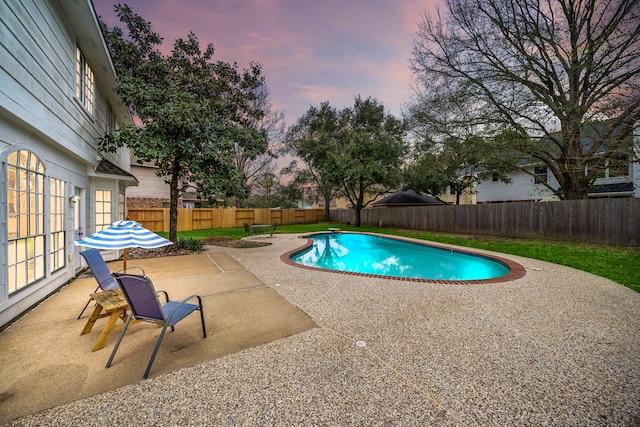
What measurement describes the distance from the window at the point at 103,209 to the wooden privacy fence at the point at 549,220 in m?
16.7

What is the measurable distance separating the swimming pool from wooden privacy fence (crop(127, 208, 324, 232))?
9574mm

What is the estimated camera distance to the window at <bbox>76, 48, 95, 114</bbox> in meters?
6.06

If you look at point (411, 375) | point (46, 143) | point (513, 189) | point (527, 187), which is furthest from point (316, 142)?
point (411, 375)

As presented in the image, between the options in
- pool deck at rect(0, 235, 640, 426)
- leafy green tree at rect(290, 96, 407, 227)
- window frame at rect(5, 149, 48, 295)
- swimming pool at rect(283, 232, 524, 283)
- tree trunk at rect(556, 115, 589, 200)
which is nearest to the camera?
pool deck at rect(0, 235, 640, 426)

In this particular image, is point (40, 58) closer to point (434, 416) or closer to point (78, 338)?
point (78, 338)

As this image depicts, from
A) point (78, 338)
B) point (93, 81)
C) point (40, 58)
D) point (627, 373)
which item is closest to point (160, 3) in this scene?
point (93, 81)

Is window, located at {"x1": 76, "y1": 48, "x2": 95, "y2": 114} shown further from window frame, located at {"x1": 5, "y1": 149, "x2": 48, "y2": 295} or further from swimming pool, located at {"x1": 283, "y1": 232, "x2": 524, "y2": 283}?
swimming pool, located at {"x1": 283, "y1": 232, "x2": 524, "y2": 283}

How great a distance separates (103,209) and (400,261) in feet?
32.3

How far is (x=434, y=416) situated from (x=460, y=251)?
31.2ft

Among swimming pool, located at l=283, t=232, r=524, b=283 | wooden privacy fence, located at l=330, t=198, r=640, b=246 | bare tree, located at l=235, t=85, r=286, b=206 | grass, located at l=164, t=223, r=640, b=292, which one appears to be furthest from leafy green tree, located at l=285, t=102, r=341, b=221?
grass, located at l=164, t=223, r=640, b=292

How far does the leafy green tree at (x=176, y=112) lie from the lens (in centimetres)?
767

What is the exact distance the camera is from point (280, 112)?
24016 mm

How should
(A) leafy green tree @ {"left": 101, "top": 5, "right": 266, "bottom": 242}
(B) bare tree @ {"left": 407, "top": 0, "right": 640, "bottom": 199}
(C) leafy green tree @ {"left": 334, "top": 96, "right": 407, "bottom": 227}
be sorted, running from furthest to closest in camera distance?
1. (C) leafy green tree @ {"left": 334, "top": 96, "right": 407, "bottom": 227}
2. (B) bare tree @ {"left": 407, "top": 0, "right": 640, "bottom": 199}
3. (A) leafy green tree @ {"left": 101, "top": 5, "right": 266, "bottom": 242}

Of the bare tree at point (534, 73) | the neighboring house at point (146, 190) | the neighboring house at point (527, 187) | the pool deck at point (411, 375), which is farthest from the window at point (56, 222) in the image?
the neighboring house at point (527, 187)
